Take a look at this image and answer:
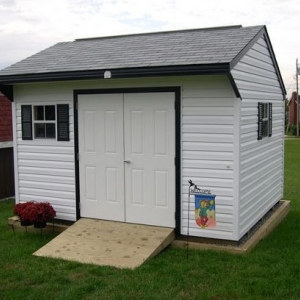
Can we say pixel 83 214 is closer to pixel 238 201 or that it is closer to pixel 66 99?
pixel 66 99

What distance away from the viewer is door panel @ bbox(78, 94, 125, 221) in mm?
7371

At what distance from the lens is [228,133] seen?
21.6 feet

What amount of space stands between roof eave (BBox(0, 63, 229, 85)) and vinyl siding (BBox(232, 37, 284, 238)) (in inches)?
20.0

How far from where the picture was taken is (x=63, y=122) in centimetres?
775

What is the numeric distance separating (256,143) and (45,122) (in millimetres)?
3497

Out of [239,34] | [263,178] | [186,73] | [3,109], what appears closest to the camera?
[186,73]

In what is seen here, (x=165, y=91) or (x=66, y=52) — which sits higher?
(x=66, y=52)

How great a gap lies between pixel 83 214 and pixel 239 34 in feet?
12.6

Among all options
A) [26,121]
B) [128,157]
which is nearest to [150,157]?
[128,157]

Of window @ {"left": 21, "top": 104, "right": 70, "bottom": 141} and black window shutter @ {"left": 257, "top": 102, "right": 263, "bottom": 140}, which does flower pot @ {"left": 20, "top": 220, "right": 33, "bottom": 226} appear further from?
black window shutter @ {"left": 257, "top": 102, "right": 263, "bottom": 140}

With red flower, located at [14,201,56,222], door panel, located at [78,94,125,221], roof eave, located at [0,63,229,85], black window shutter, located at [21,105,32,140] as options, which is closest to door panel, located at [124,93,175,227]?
door panel, located at [78,94,125,221]

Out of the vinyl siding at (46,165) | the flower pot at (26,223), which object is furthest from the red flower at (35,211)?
the vinyl siding at (46,165)

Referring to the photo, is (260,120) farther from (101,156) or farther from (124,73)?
(101,156)

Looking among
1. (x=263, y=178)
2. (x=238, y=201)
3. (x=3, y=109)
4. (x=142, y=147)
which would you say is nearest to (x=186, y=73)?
(x=142, y=147)
